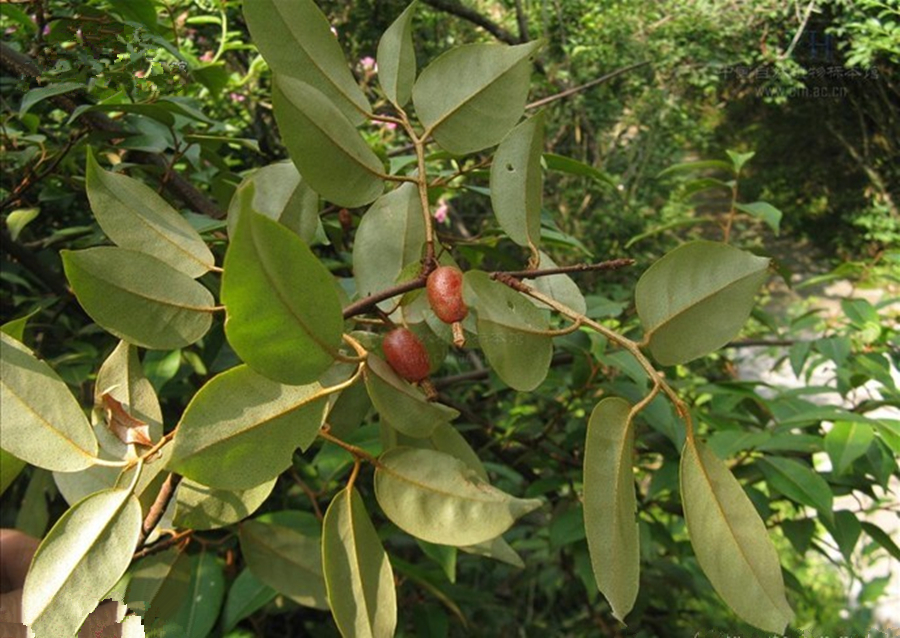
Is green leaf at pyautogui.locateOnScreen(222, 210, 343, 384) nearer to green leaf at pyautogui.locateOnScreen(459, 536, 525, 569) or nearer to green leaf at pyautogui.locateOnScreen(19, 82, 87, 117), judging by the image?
green leaf at pyautogui.locateOnScreen(459, 536, 525, 569)

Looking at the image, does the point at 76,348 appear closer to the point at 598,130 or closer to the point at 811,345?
the point at 811,345

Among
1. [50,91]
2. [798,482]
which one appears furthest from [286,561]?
[798,482]

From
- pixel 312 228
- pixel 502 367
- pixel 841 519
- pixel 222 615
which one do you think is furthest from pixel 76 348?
pixel 841 519

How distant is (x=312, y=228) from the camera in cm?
35

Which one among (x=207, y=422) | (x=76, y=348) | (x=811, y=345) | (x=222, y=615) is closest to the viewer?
(x=207, y=422)

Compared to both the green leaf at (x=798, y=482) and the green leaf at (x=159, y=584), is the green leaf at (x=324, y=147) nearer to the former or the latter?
the green leaf at (x=159, y=584)

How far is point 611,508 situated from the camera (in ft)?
0.91

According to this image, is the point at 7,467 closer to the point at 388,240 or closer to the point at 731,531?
the point at 388,240

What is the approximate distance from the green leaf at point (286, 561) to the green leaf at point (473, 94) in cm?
23

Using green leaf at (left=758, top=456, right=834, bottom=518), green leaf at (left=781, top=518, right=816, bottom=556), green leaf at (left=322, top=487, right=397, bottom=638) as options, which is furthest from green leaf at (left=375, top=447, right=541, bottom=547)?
green leaf at (left=781, top=518, right=816, bottom=556)

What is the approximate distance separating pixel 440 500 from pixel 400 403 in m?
0.05

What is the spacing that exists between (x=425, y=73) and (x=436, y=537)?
0.62 feet

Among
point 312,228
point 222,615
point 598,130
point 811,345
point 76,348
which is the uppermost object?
point 312,228

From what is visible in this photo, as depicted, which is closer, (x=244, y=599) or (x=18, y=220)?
(x=244, y=599)
